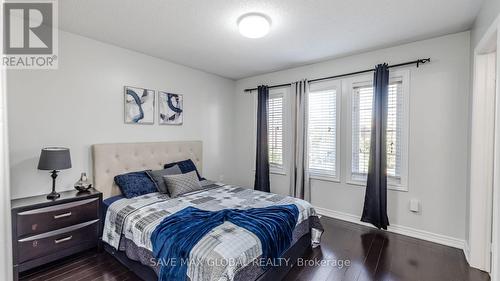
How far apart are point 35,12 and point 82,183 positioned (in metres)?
1.80

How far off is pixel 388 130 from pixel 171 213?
294 cm

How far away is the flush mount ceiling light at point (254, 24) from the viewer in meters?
2.29

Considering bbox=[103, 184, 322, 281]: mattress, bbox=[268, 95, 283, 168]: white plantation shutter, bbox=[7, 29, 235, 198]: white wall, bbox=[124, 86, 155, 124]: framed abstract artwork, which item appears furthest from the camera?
bbox=[268, 95, 283, 168]: white plantation shutter

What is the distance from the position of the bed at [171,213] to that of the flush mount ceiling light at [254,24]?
1.87m

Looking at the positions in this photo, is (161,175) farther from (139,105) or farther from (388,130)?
(388,130)

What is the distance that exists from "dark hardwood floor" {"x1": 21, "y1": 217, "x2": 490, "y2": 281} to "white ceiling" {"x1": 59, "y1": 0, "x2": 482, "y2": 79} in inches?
99.4

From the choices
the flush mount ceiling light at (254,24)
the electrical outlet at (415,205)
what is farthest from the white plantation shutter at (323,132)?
the flush mount ceiling light at (254,24)

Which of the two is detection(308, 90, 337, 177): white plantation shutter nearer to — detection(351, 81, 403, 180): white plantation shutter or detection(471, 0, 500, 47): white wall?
detection(351, 81, 403, 180): white plantation shutter

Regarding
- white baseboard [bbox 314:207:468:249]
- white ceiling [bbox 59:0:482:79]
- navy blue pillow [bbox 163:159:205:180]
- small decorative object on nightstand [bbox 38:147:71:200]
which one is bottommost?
white baseboard [bbox 314:207:468:249]

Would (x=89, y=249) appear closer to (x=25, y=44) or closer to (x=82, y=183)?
(x=82, y=183)

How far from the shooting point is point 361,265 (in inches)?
92.4

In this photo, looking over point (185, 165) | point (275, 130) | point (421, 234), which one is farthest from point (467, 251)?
point (185, 165)

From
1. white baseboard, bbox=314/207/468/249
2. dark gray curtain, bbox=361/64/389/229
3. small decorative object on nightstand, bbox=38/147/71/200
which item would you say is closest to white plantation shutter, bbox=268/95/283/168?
white baseboard, bbox=314/207/468/249

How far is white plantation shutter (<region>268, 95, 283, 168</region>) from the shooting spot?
4283 millimetres
